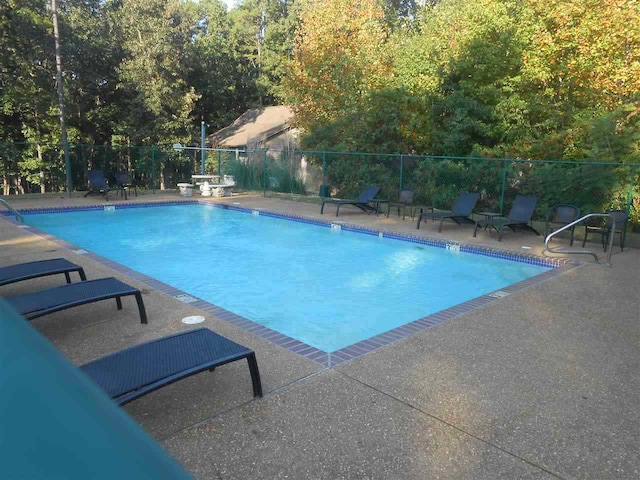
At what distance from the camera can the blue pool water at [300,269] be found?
6238 mm

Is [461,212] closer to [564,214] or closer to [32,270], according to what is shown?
[564,214]

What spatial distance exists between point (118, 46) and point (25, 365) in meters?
26.6

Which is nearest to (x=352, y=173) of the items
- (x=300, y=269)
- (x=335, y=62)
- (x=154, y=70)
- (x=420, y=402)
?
(x=300, y=269)

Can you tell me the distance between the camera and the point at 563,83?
13086mm

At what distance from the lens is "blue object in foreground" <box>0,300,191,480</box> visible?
2.31 ft

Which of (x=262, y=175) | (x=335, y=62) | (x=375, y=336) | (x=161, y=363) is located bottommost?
(x=375, y=336)

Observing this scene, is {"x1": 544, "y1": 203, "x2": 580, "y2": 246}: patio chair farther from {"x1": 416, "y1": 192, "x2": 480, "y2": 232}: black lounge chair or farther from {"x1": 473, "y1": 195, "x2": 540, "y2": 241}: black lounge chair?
{"x1": 416, "y1": 192, "x2": 480, "y2": 232}: black lounge chair

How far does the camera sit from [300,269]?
8273 mm

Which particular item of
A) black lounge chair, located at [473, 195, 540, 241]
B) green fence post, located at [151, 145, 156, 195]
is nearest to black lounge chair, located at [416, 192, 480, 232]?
black lounge chair, located at [473, 195, 540, 241]

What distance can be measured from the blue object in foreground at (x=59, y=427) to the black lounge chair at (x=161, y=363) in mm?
1856

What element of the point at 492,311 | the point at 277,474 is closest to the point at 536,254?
the point at 492,311

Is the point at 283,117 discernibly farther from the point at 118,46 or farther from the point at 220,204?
the point at 220,204

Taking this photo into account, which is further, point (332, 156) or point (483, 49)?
point (332, 156)

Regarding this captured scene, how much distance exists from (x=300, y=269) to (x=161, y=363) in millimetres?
5392
